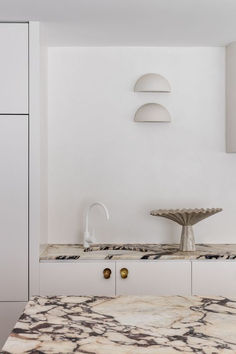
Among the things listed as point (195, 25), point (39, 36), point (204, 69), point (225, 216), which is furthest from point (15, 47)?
point (225, 216)

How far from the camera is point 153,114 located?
4.18 meters

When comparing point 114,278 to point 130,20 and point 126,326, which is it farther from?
point 126,326

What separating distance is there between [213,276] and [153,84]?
1.46 metres

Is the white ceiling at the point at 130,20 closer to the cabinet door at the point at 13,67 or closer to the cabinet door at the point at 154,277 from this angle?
the cabinet door at the point at 13,67

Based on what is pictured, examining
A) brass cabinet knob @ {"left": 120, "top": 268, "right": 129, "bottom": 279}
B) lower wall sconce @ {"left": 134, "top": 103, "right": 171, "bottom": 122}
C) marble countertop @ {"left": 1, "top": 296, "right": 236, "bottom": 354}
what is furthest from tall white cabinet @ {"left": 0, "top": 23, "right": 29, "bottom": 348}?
marble countertop @ {"left": 1, "top": 296, "right": 236, "bottom": 354}

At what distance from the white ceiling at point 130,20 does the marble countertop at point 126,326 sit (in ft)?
6.06

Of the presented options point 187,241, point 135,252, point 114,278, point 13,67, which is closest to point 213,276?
point 187,241

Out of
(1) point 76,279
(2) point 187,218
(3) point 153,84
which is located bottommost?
(1) point 76,279

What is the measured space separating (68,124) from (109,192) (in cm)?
61

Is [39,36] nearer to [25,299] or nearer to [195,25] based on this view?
[195,25]

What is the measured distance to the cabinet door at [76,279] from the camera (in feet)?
12.1

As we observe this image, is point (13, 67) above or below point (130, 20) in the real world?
below

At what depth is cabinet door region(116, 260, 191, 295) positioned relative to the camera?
12.1ft

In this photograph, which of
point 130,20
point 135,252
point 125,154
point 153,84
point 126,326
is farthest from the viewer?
point 125,154
